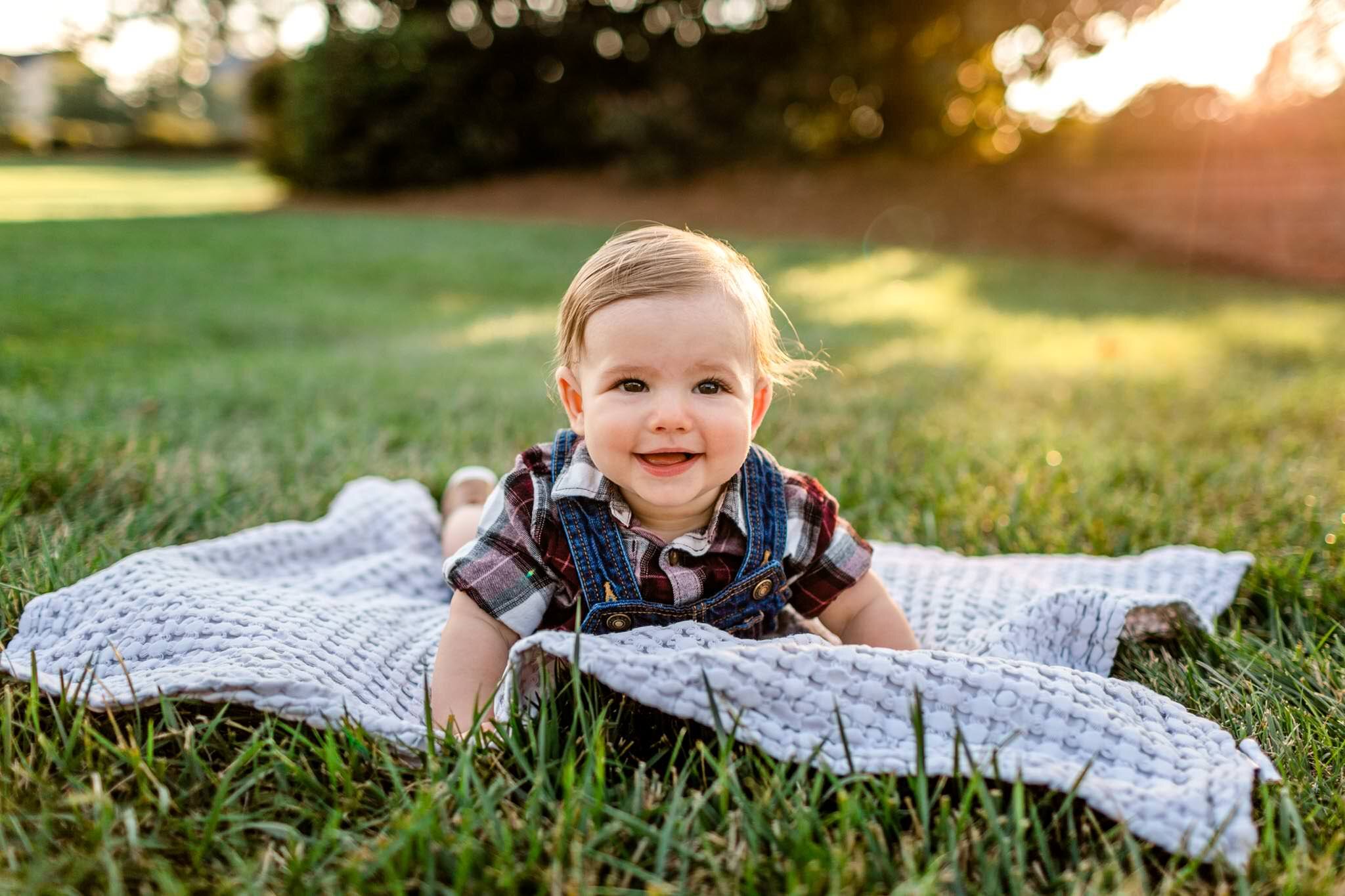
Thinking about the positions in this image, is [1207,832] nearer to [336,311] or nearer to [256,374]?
[256,374]

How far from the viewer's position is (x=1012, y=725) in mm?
1353

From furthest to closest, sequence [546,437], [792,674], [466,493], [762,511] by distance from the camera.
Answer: [546,437] → [466,493] → [762,511] → [792,674]

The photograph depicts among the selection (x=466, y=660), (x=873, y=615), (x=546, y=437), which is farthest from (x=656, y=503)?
(x=546, y=437)

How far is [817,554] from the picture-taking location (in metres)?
1.75

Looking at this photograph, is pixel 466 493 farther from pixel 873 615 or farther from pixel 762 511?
pixel 873 615

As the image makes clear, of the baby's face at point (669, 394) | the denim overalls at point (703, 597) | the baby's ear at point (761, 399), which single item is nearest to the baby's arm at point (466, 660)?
the denim overalls at point (703, 597)

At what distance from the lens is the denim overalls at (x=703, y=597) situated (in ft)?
5.22

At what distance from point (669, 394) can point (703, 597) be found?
38 cm

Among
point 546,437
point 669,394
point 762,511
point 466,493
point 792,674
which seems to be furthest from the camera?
point 546,437

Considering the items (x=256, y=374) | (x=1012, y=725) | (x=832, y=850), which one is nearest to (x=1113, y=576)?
(x=1012, y=725)

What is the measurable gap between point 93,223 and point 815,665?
37.5 ft

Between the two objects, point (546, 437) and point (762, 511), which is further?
point (546, 437)

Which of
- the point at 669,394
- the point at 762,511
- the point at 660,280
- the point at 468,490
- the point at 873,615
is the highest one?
the point at 660,280

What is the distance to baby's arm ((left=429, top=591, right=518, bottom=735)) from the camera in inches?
59.9
